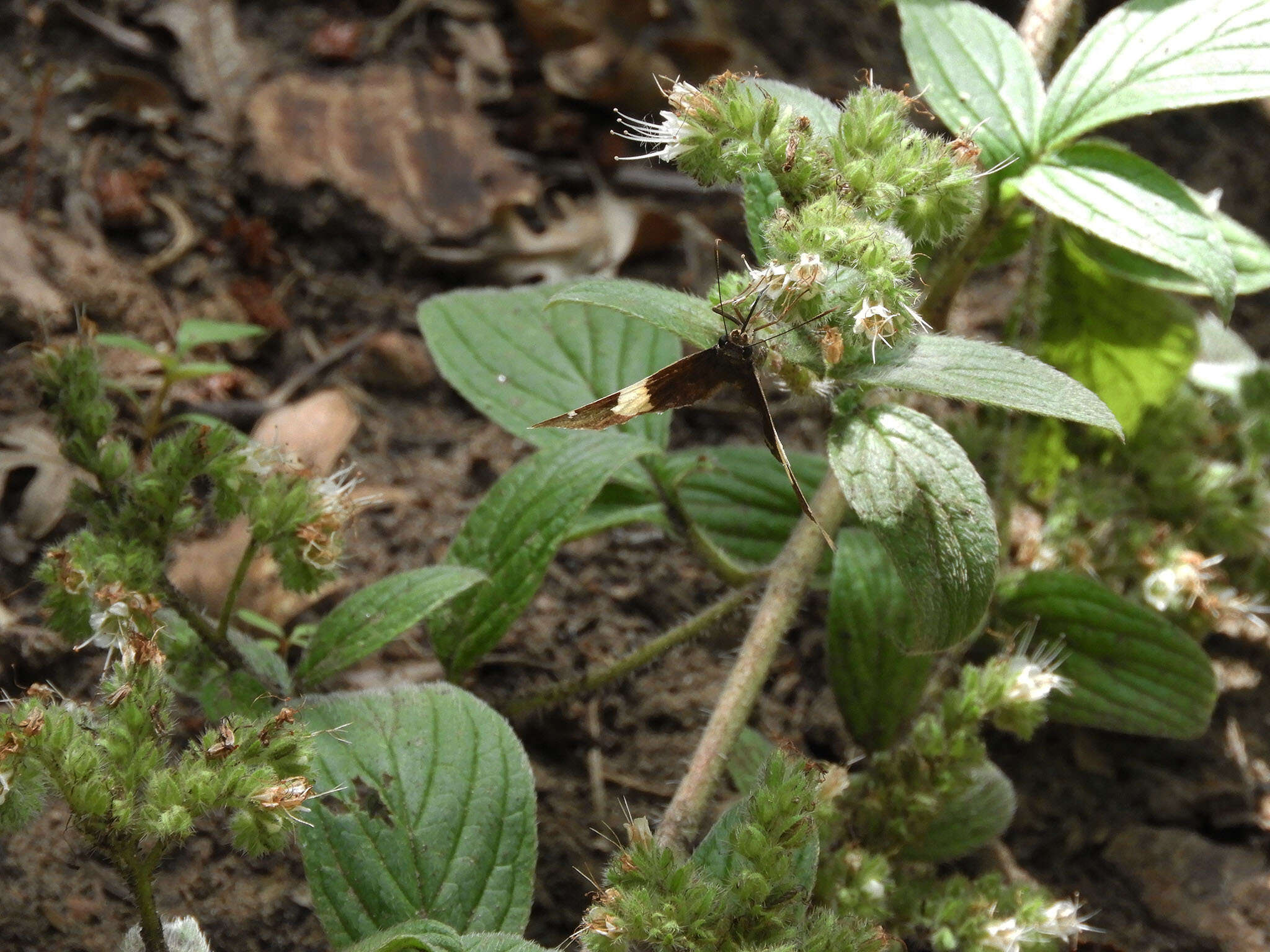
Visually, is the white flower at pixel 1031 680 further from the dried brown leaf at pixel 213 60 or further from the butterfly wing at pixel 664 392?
the dried brown leaf at pixel 213 60

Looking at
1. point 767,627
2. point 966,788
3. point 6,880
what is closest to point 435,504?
point 767,627

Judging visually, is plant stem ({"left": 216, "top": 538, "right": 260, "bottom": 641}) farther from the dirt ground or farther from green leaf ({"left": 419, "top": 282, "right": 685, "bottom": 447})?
green leaf ({"left": 419, "top": 282, "right": 685, "bottom": 447})

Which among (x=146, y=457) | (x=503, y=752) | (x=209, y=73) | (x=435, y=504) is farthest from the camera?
(x=209, y=73)

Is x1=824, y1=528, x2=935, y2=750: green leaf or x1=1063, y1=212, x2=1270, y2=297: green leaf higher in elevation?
x1=1063, y1=212, x2=1270, y2=297: green leaf

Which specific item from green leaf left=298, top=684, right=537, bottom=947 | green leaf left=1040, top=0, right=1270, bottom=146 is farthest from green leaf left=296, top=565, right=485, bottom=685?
green leaf left=1040, top=0, right=1270, bottom=146

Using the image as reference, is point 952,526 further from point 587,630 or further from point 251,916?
point 251,916

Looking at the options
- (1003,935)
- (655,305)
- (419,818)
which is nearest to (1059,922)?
(1003,935)

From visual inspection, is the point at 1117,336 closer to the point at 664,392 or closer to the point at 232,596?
the point at 664,392

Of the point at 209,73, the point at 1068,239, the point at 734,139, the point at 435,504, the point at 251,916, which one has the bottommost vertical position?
the point at 251,916
